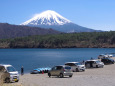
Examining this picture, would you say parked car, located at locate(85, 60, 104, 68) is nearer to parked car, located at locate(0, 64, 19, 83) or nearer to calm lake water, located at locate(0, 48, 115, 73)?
calm lake water, located at locate(0, 48, 115, 73)

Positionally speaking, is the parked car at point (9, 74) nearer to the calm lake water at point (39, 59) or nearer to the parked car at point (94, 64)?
the parked car at point (94, 64)

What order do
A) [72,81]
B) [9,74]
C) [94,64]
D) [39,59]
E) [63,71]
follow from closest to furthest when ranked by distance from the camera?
[9,74] < [72,81] < [63,71] < [94,64] < [39,59]

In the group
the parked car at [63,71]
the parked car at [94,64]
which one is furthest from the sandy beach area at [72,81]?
the parked car at [94,64]

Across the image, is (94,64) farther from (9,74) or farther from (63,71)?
(9,74)

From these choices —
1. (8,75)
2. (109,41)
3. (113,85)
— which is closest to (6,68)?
(8,75)

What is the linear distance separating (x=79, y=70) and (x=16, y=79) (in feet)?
45.6

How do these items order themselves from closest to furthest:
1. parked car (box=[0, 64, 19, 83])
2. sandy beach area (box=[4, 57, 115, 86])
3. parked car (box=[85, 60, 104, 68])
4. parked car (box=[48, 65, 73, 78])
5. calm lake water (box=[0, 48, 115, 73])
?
sandy beach area (box=[4, 57, 115, 86])
parked car (box=[0, 64, 19, 83])
parked car (box=[48, 65, 73, 78])
parked car (box=[85, 60, 104, 68])
calm lake water (box=[0, 48, 115, 73])

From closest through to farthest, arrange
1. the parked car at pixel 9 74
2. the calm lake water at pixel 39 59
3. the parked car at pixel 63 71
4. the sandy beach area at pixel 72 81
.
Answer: the sandy beach area at pixel 72 81
the parked car at pixel 9 74
the parked car at pixel 63 71
the calm lake water at pixel 39 59

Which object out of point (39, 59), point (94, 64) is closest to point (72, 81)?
point (94, 64)

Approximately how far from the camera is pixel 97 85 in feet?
56.2

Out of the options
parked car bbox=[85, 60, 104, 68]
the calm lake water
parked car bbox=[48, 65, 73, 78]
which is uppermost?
parked car bbox=[48, 65, 73, 78]

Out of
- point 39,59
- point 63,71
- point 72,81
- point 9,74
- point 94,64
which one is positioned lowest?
point 39,59

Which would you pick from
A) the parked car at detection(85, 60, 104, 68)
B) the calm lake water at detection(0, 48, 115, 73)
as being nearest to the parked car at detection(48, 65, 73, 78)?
the parked car at detection(85, 60, 104, 68)

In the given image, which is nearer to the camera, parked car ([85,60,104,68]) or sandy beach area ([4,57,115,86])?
sandy beach area ([4,57,115,86])
